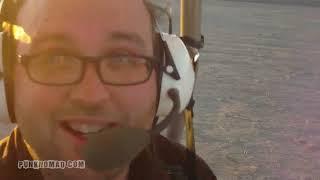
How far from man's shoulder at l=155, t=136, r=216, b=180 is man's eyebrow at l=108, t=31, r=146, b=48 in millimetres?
237

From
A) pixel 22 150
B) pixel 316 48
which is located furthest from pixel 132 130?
pixel 316 48

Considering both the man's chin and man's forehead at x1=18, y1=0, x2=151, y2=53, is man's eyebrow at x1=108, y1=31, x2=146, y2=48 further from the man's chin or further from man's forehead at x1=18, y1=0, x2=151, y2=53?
the man's chin

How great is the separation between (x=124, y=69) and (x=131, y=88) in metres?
0.02

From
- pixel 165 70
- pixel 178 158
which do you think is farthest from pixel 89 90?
pixel 178 158

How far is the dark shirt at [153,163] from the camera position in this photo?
67 cm

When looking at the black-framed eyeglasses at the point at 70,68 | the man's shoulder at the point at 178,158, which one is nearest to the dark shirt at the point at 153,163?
the man's shoulder at the point at 178,158

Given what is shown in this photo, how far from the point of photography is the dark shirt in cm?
67

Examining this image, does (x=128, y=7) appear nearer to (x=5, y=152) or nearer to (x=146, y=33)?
(x=146, y=33)

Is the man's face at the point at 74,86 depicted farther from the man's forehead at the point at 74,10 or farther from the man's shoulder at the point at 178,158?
the man's shoulder at the point at 178,158

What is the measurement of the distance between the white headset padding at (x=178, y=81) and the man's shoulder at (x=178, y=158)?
0.39 ft

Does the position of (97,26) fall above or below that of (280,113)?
above

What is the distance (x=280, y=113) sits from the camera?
172cm

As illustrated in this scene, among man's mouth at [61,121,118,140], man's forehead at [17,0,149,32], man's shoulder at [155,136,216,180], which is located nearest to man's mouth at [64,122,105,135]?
man's mouth at [61,121,118,140]

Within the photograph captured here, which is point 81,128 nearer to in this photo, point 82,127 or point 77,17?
point 82,127
